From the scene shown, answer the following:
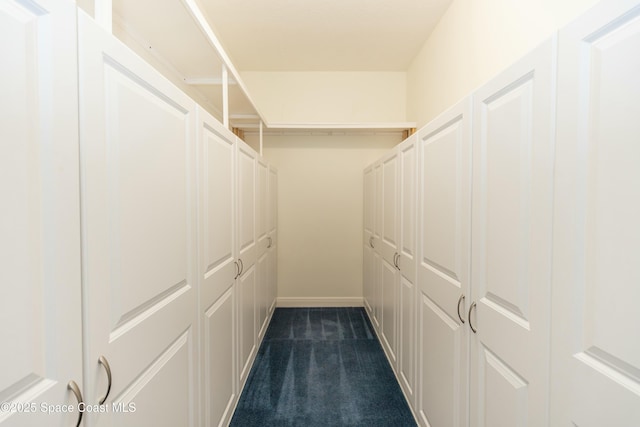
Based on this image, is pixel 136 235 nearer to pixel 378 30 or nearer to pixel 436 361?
pixel 436 361

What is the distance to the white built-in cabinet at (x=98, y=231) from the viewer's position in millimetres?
527

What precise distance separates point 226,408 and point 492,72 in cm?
263

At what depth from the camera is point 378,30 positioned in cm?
273

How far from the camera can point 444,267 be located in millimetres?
1395

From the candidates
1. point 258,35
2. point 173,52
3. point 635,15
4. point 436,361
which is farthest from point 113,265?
point 258,35

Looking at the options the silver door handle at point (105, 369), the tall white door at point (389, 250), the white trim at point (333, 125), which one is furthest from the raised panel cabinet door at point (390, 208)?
the silver door handle at point (105, 369)

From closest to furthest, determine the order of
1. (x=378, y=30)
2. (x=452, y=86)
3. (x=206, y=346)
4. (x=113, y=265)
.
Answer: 1. (x=113, y=265)
2. (x=206, y=346)
3. (x=452, y=86)
4. (x=378, y=30)

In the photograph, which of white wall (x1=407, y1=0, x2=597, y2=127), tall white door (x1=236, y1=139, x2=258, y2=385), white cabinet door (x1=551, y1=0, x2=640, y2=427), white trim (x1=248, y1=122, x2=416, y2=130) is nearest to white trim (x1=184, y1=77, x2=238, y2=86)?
tall white door (x1=236, y1=139, x2=258, y2=385)

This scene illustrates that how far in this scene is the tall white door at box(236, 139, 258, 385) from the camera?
6.60 feet

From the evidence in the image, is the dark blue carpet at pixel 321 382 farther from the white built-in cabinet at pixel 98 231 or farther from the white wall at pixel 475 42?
the white wall at pixel 475 42

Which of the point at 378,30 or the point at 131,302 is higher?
the point at 378,30

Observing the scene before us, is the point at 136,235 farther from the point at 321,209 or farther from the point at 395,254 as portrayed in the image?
the point at 321,209

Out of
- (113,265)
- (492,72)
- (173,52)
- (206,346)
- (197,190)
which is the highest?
(173,52)

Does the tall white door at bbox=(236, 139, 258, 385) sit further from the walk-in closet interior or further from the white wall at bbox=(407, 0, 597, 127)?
the white wall at bbox=(407, 0, 597, 127)
